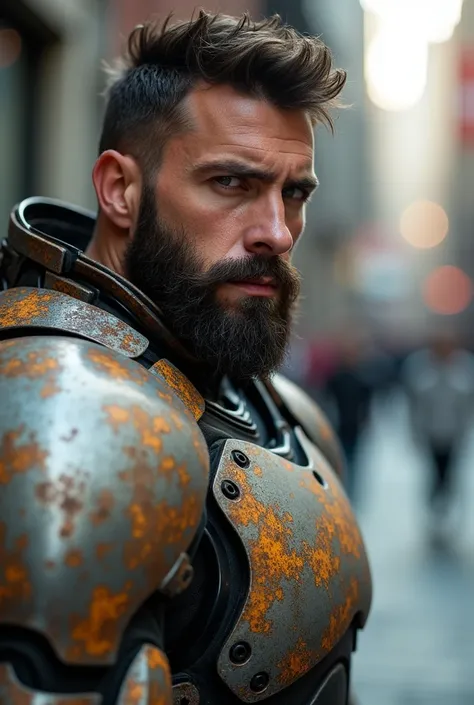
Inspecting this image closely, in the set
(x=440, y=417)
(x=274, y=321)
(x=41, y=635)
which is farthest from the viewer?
(x=440, y=417)

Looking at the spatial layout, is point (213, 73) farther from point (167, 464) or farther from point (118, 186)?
point (167, 464)

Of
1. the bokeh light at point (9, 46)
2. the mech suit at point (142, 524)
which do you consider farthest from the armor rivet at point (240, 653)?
the bokeh light at point (9, 46)

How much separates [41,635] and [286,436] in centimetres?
97

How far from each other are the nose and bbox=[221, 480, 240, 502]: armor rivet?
438 millimetres

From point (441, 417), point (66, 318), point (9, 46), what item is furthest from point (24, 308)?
point (441, 417)

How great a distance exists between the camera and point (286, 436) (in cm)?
203

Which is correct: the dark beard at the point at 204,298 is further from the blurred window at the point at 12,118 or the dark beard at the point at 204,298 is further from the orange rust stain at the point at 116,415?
the blurred window at the point at 12,118

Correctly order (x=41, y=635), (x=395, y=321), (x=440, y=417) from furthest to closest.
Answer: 1. (x=395, y=321)
2. (x=440, y=417)
3. (x=41, y=635)

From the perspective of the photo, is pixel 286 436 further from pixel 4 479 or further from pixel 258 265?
pixel 4 479

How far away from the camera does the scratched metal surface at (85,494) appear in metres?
1.15

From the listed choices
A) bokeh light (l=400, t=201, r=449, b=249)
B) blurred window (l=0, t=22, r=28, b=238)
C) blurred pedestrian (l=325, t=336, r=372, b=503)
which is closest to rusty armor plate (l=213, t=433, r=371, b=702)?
blurred window (l=0, t=22, r=28, b=238)

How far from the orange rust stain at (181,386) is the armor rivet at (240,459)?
0.10 m

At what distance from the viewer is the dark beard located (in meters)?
1.71

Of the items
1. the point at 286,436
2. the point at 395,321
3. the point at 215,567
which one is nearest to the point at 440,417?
the point at 286,436
